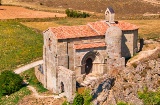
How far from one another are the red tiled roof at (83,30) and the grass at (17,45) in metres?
16.1

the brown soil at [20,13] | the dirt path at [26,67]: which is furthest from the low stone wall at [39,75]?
the brown soil at [20,13]

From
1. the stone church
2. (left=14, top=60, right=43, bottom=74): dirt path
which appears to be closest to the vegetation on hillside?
(left=14, top=60, right=43, bottom=74): dirt path

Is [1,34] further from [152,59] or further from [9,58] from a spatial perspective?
[152,59]

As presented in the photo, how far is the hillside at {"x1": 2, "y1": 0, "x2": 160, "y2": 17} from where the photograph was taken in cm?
10850

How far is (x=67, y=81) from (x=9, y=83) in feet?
37.1

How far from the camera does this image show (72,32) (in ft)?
163

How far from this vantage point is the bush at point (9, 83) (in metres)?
51.3

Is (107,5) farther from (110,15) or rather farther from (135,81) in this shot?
(135,81)

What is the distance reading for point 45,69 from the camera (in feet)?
171

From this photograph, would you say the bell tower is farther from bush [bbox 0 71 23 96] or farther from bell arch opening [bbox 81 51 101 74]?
bush [bbox 0 71 23 96]

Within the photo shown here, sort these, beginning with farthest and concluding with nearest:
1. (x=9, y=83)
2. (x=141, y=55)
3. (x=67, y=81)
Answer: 1. (x=141, y=55)
2. (x=9, y=83)
3. (x=67, y=81)

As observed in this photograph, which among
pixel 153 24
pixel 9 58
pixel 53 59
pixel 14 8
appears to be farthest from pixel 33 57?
pixel 14 8

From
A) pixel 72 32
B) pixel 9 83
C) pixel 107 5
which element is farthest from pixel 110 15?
pixel 107 5

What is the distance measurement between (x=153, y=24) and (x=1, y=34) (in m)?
36.5
